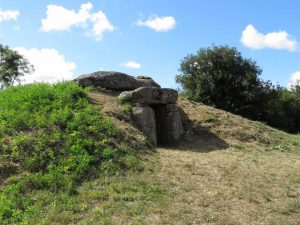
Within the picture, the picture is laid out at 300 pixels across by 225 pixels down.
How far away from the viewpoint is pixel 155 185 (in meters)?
9.29

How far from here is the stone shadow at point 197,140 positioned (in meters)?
14.0

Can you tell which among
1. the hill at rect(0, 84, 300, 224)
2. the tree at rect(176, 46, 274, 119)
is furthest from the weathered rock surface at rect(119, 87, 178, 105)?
the tree at rect(176, 46, 274, 119)

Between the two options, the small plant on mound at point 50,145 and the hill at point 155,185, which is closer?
the hill at point 155,185

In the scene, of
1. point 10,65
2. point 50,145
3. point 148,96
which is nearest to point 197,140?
point 148,96

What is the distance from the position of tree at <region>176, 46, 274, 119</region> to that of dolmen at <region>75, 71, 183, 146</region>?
14.6 m

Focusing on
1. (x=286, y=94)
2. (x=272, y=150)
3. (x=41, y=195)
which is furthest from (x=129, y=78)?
(x=286, y=94)

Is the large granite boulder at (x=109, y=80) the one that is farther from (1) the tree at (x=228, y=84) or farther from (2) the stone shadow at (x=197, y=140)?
(1) the tree at (x=228, y=84)

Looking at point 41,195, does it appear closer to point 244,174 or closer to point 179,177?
point 179,177

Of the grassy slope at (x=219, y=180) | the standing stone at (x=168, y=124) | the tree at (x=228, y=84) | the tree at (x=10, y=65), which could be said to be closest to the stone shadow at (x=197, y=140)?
the grassy slope at (x=219, y=180)

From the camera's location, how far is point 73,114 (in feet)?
39.9

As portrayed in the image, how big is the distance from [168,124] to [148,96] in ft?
4.24

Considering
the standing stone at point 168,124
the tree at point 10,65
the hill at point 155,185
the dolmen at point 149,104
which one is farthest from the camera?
the tree at point 10,65

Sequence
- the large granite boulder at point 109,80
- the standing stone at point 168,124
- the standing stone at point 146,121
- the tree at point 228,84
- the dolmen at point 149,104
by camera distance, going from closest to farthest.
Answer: the standing stone at point 146,121, the dolmen at point 149,104, the standing stone at point 168,124, the large granite boulder at point 109,80, the tree at point 228,84

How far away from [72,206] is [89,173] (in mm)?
1639
